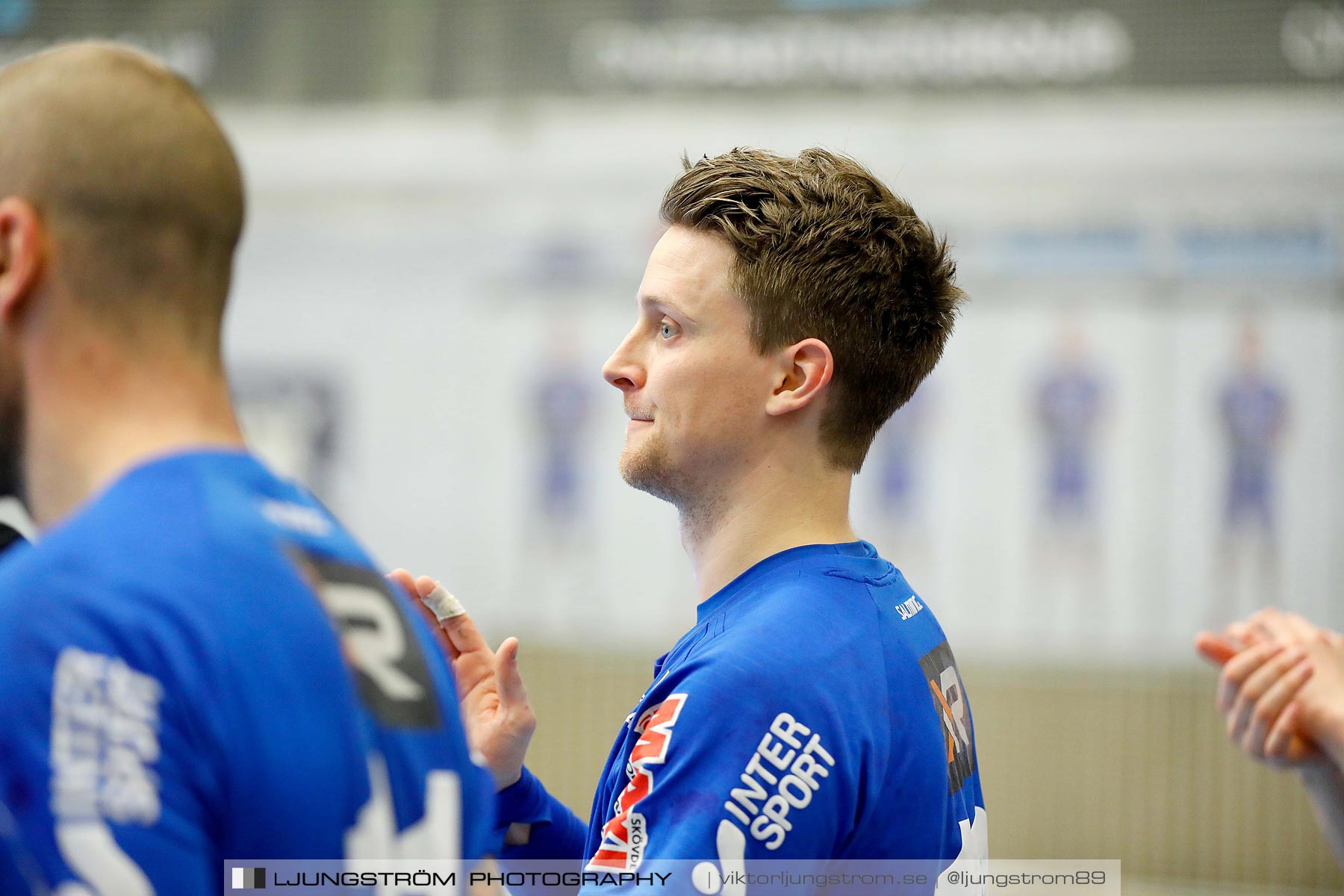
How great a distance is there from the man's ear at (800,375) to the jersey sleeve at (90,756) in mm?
1120

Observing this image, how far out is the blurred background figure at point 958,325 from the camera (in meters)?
5.66

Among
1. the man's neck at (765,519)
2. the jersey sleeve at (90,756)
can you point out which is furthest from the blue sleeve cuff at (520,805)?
the jersey sleeve at (90,756)

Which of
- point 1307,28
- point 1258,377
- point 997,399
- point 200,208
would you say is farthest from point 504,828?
point 1307,28

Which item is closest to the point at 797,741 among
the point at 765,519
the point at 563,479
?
the point at 765,519

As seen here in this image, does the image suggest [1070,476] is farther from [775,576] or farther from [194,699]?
[194,699]

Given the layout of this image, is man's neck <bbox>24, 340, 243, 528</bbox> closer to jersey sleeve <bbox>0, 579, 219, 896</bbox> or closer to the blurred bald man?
the blurred bald man

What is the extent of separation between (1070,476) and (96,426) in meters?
5.43

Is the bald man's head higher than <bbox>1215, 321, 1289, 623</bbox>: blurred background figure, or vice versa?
the bald man's head

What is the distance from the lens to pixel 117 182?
108 centimetres

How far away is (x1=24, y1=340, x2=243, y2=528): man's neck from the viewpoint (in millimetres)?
1065

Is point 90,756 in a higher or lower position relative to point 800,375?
lower

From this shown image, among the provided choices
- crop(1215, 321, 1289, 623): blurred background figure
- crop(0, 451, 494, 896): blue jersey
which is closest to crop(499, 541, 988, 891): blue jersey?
crop(0, 451, 494, 896): blue jersey

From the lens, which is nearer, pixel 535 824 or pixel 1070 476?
pixel 535 824

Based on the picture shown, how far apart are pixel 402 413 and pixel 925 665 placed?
5.27 metres
